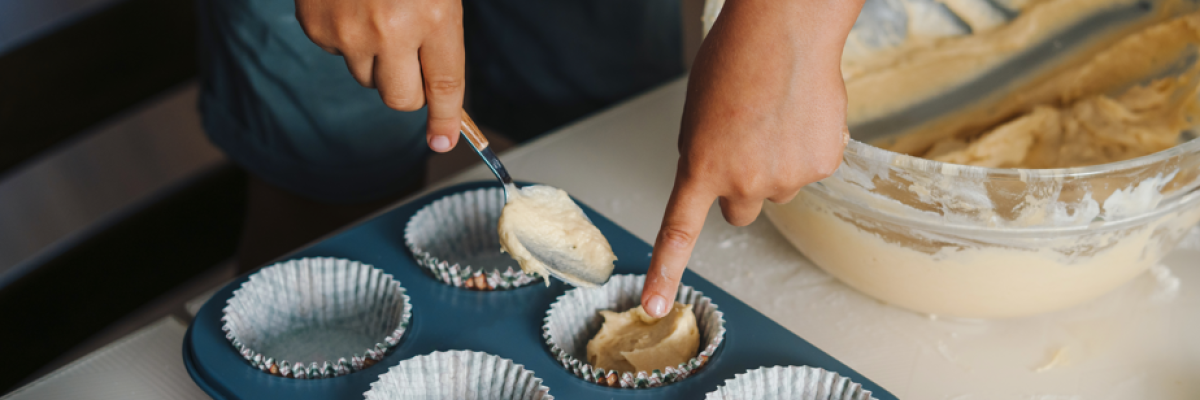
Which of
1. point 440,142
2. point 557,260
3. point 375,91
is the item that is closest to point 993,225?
point 557,260

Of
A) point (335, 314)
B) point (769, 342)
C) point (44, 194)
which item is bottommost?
point (44, 194)

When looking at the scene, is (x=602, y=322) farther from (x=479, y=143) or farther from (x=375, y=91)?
(x=375, y=91)

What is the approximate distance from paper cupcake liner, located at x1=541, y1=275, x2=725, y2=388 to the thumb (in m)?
0.11

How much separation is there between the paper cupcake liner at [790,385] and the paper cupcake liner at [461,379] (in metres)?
0.18

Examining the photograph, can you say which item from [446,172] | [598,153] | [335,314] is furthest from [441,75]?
[446,172]

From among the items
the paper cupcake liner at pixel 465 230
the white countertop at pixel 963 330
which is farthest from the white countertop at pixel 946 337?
the paper cupcake liner at pixel 465 230

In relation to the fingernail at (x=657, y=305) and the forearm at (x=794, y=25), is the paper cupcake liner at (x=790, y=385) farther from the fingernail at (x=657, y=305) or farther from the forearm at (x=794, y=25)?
the forearm at (x=794, y=25)

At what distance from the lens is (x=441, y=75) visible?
0.75 m

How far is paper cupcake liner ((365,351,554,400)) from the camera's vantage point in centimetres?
80

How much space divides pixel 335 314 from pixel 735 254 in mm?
473

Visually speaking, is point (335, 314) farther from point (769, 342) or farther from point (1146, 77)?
point (1146, 77)

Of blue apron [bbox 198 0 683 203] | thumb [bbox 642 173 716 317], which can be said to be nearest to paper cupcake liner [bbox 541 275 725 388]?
thumb [bbox 642 173 716 317]

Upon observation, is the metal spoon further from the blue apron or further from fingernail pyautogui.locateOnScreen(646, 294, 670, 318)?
the blue apron

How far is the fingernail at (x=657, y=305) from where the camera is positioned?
71 centimetres
